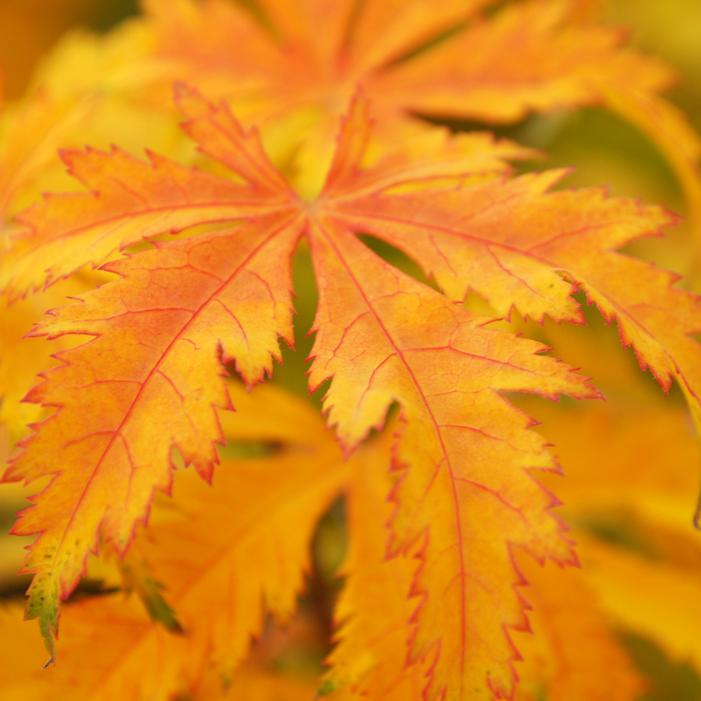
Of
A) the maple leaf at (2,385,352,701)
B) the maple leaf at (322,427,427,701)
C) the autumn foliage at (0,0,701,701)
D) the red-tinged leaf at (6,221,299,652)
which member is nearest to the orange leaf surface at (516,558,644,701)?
the autumn foliage at (0,0,701,701)

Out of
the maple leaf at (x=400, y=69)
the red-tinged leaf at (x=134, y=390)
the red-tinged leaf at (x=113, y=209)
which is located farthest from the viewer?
the maple leaf at (x=400, y=69)

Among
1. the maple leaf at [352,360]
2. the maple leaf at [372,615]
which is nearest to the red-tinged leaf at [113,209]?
the maple leaf at [352,360]

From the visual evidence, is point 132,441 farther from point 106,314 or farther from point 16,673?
point 16,673

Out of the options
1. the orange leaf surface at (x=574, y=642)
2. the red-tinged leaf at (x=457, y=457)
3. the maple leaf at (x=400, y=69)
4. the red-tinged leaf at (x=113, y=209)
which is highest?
the maple leaf at (x=400, y=69)

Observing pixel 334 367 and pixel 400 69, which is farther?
pixel 400 69

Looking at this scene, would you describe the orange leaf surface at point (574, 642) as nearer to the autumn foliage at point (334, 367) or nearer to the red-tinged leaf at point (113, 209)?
the autumn foliage at point (334, 367)

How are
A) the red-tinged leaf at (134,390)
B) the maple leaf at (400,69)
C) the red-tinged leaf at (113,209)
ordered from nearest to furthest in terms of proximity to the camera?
1. the red-tinged leaf at (134,390)
2. the red-tinged leaf at (113,209)
3. the maple leaf at (400,69)

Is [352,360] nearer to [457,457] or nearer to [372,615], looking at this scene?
[457,457]

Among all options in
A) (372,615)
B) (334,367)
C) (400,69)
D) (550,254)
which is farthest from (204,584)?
(400,69)

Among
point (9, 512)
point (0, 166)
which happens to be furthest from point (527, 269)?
point (9, 512)
